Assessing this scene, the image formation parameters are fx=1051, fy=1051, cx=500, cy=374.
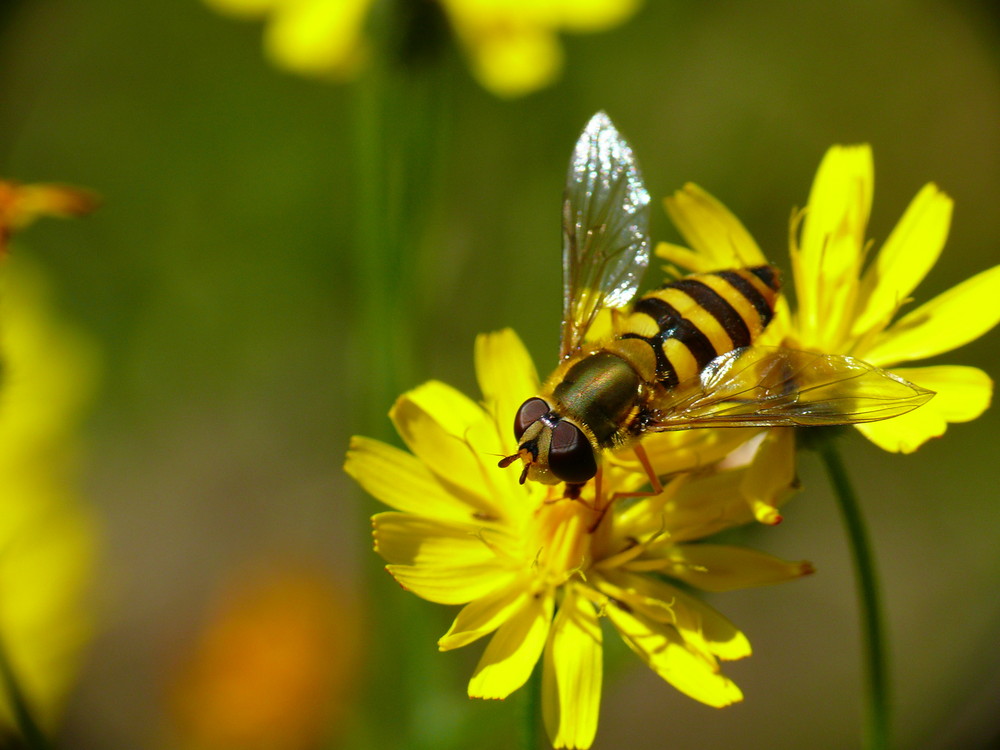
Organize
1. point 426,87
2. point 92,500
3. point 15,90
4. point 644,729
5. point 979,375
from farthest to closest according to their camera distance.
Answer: point 15,90 → point 92,500 → point 644,729 → point 426,87 → point 979,375

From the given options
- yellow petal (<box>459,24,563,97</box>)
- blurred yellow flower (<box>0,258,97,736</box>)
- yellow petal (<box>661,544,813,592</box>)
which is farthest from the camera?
yellow petal (<box>459,24,563,97</box>)

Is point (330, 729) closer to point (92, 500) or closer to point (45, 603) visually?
point (45, 603)

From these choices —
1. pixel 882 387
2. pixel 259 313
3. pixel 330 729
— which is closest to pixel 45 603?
pixel 330 729

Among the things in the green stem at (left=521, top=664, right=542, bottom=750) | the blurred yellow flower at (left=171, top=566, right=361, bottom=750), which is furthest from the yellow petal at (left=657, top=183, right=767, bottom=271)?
the blurred yellow flower at (left=171, top=566, right=361, bottom=750)

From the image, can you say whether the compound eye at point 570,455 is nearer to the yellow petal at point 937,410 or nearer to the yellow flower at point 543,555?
the yellow flower at point 543,555

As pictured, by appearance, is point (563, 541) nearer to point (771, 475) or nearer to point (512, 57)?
point (771, 475)

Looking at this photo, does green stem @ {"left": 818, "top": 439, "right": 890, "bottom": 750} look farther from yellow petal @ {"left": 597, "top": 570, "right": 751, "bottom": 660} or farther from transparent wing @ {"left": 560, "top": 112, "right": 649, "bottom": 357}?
transparent wing @ {"left": 560, "top": 112, "right": 649, "bottom": 357}
